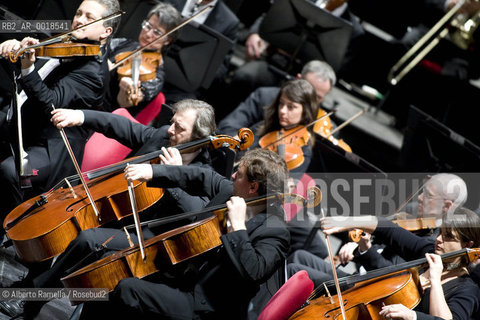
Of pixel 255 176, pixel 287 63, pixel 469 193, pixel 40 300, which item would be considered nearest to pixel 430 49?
pixel 287 63

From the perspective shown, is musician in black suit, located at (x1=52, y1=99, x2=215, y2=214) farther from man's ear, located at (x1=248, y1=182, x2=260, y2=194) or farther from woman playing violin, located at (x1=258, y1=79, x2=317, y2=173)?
woman playing violin, located at (x1=258, y1=79, x2=317, y2=173)

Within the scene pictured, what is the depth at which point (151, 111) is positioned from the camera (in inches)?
143

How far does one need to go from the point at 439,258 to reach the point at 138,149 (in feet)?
4.86

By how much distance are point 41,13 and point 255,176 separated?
5.66 feet

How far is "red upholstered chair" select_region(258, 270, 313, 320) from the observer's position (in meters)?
2.34

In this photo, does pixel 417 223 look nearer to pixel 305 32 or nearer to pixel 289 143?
pixel 289 143

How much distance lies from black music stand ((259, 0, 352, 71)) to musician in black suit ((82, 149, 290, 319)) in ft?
7.35

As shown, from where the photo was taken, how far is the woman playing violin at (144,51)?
3.59 meters

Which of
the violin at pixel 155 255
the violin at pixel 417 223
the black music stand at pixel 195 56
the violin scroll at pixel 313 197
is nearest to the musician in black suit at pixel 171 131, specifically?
the violin at pixel 155 255

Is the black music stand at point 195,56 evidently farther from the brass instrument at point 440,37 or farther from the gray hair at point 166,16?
the brass instrument at point 440,37

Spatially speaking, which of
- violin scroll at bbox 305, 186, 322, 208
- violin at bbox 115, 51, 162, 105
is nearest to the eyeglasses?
violin at bbox 115, 51, 162, 105

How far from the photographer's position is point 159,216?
2.84 metres

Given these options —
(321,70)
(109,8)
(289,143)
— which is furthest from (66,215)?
(321,70)

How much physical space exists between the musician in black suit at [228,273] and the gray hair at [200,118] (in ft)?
1.13
